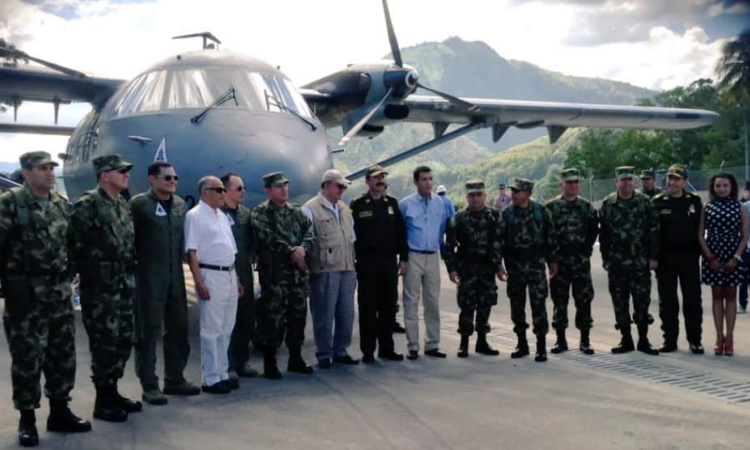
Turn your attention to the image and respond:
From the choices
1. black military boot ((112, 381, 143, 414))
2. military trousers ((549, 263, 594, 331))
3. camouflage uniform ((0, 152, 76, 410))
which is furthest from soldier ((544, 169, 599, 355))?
camouflage uniform ((0, 152, 76, 410))

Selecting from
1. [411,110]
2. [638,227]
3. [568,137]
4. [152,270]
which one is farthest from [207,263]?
[568,137]

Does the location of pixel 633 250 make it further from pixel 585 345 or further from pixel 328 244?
pixel 328 244

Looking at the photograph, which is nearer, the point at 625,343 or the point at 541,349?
the point at 541,349

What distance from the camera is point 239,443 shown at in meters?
4.11

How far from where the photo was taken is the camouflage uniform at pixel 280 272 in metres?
5.95

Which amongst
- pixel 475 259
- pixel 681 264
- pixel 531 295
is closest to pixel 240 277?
pixel 475 259

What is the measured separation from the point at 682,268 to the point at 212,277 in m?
4.37

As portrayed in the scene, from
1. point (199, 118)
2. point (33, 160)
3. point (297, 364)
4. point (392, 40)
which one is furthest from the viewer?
point (392, 40)

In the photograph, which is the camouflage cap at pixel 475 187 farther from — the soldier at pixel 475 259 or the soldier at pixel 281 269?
the soldier at pixel 281 269

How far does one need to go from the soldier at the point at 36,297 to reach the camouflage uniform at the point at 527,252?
12.6 feet

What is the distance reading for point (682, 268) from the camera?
6898 millimetres

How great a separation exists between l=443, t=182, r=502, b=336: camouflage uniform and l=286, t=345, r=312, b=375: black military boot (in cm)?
150

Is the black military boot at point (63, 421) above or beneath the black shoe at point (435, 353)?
above

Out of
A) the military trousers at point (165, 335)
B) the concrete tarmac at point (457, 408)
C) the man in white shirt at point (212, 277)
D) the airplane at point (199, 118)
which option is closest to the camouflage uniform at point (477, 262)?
the concrete tarmac at point (457, 408)
